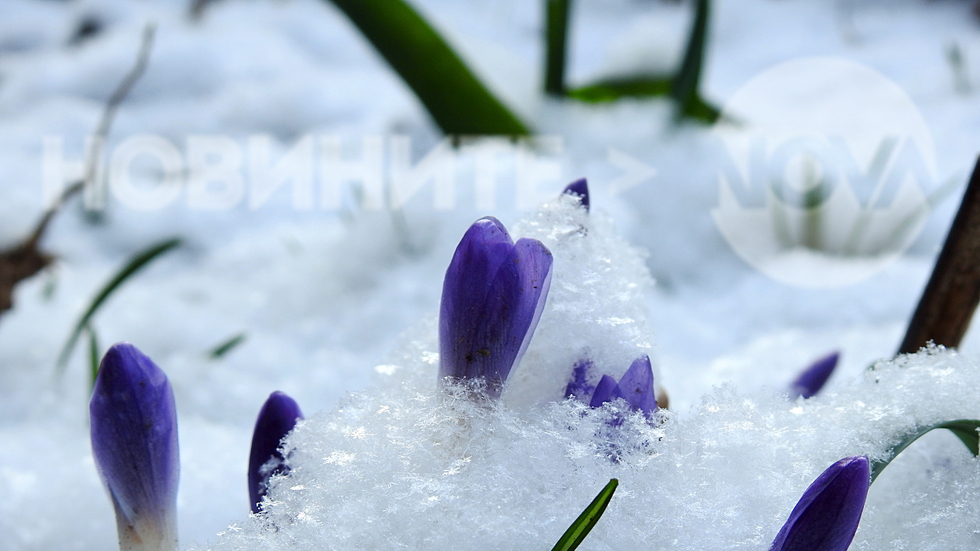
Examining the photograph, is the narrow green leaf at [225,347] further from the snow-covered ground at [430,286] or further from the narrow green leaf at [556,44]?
the narrow green leaf at [556,44]

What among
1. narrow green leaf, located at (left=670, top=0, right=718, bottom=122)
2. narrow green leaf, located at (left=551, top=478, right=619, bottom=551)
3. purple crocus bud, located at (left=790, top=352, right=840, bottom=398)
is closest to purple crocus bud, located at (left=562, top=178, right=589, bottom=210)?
narrow green leaf, located at (left=551, top=478, right=619, bottom=551)

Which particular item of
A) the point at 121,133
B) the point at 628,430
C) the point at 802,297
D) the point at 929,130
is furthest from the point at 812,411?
the point at 121,133

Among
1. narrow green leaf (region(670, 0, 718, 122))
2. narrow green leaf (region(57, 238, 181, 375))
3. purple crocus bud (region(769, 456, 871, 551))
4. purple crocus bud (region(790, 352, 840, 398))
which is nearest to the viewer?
purple crocus bud (region(769, 456, 871, 551))

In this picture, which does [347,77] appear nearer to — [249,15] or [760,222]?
[249,15]

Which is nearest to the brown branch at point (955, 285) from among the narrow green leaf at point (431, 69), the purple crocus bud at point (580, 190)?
the purple crocus bud at point (580, 190)

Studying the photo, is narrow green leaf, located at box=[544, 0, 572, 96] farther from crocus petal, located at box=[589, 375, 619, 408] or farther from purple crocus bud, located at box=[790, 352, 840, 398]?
crocus petal, located at box=[589, 375, 619, 408]

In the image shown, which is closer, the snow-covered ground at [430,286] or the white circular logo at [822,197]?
the snow-covered ground at [430,286]
